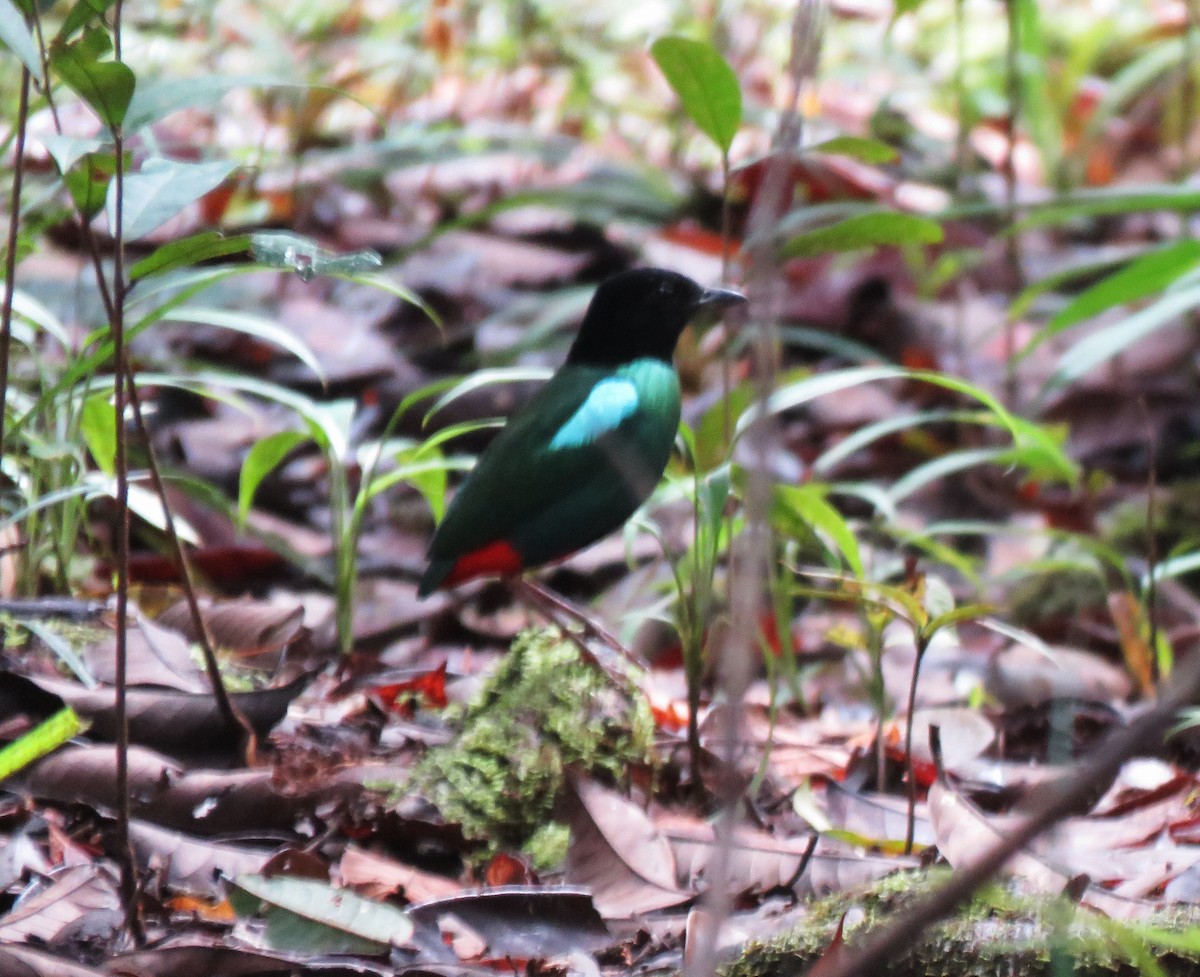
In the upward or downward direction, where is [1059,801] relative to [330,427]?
upward

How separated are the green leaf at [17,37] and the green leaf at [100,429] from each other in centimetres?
140

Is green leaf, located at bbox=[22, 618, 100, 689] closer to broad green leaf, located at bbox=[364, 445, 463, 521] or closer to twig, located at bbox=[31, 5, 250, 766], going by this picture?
twig, located at bbox=[31, 5, 250, 766]

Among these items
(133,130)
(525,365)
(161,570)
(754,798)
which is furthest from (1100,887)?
(525,365)

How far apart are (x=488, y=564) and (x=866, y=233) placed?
153cm

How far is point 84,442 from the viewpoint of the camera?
348 centimetres

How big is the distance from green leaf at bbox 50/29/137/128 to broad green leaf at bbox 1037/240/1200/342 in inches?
143

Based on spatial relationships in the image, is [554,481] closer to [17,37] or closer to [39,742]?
[39,742]

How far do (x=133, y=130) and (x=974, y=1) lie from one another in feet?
30.4

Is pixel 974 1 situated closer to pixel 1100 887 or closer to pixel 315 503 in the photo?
pixel 315 503

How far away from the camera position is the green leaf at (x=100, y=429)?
3.48 meters

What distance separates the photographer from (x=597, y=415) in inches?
160

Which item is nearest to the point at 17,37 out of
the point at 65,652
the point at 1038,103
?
the point at 65,652

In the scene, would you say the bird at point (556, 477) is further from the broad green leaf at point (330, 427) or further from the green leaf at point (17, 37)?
the green leaf at point (17, 37)

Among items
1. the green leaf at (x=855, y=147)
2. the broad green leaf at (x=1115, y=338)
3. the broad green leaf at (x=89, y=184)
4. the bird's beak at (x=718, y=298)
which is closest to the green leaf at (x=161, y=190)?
the broad green leaf at (x=89, y=184)
